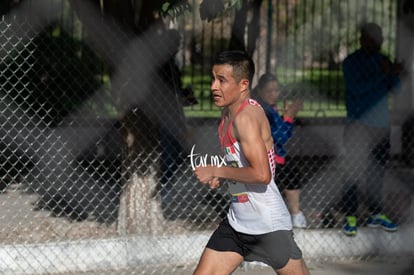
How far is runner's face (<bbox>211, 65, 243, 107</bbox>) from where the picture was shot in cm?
467

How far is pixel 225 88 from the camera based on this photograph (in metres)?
4.67

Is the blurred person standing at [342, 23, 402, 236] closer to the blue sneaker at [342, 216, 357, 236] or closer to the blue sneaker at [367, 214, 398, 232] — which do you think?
the blue sneaker at [367, 214, 398, 232]

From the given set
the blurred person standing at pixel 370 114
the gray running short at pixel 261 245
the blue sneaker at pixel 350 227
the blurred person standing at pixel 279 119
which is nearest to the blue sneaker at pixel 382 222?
the blurred person standing at pixel 370 114

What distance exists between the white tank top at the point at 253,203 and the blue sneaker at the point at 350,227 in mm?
2534

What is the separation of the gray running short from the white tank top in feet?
0.12

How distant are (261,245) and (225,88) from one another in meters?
0.82

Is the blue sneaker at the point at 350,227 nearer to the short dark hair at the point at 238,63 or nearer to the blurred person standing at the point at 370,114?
the blurred person standing at the point at 370,114

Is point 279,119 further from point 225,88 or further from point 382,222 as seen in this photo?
point 225,88

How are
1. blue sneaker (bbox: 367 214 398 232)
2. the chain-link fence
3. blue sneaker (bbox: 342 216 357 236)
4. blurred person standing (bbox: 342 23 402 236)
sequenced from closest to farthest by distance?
the chain-link fence → blue sneaker (bbox: 342 216 357 236) → blue sneaker (bbox: 367 214 398 232) → blurred person standing (bbox: 342 23 402 236)

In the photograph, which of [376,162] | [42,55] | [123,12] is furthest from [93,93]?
[376,162]

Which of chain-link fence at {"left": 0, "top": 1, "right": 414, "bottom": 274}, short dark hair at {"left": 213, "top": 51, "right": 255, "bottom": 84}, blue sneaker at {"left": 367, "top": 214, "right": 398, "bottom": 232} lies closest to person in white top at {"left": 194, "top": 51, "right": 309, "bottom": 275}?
short dark hair at {"left": 213, "top": 51, "right": 255, "bottom": 84}

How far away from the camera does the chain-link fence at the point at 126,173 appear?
667 centimetres

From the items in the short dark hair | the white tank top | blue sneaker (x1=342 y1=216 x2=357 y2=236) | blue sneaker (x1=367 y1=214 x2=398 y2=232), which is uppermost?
the short dark hair

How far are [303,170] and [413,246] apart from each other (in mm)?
1787
